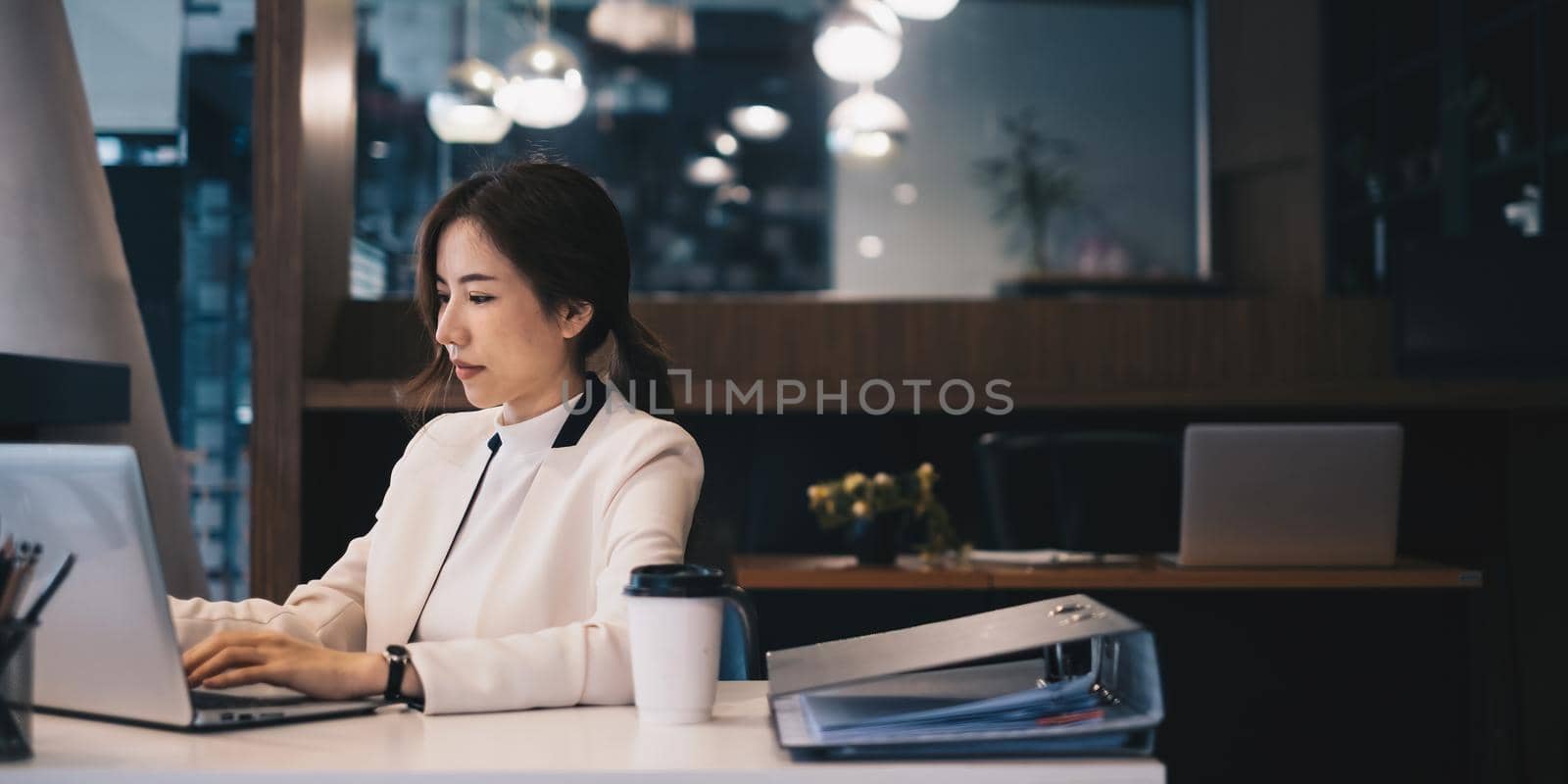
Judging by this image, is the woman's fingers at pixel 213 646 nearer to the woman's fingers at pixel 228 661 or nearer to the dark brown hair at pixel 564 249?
the woman's fingers at pixel 228 661

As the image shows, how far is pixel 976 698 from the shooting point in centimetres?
105

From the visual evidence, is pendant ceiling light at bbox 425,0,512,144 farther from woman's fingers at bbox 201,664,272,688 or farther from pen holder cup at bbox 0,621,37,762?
pen holder cup at bbox 0,621,37,762

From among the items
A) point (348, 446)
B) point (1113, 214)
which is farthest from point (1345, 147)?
point (348, 446)

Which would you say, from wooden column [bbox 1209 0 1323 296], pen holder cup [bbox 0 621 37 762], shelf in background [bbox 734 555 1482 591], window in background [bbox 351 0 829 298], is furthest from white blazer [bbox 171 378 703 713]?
window in background [bbox 351 0 829 298]

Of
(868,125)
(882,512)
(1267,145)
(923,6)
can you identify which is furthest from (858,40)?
(1267,145)

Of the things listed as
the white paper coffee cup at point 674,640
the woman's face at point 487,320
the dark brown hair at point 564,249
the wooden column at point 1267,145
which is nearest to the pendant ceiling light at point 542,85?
the wooden column at point 1267,145

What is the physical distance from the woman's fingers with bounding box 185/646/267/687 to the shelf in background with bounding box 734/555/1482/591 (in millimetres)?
1790

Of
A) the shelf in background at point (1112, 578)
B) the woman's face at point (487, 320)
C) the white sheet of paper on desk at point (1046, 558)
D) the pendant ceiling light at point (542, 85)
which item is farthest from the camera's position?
the pendant ceiling light at point (542, 85)

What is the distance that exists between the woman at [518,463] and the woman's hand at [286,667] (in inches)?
6.6

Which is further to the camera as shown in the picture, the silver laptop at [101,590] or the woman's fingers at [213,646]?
the woman's fingers at [213,646]

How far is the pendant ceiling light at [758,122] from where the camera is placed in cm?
729

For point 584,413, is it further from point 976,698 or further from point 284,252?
point 284,252

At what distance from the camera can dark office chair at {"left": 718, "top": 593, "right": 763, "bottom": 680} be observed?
4.44 feet

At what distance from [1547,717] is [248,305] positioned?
3.48m
